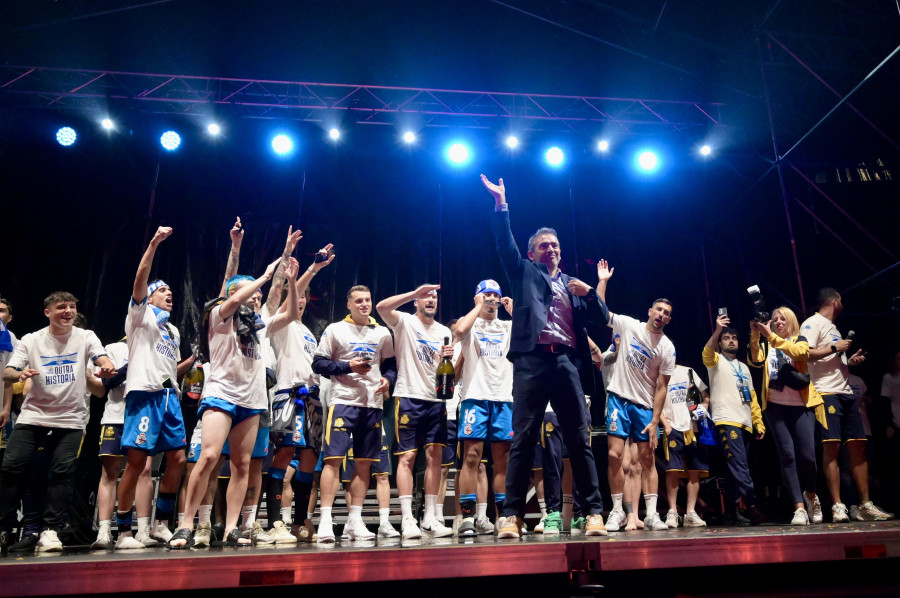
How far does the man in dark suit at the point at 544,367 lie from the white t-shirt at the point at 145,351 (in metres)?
2.65

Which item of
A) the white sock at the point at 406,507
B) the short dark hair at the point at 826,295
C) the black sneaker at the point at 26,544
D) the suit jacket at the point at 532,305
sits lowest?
the black sneaker at the point at 26,544

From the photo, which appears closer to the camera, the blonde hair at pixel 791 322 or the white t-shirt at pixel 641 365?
the white t-shirt at pixel 641 365

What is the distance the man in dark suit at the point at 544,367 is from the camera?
12.5 ft

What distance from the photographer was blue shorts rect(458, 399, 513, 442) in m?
4.93

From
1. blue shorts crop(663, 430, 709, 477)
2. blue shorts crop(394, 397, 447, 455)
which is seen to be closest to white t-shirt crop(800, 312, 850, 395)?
blue shorts crop(663, 430, 709, 477)

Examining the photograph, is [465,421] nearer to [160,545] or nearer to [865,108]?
[160,545]

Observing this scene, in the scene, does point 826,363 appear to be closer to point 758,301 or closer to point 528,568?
point 758,301

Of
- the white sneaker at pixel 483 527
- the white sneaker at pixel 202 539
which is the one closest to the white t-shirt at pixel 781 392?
the white sneaker at pixel 483 527

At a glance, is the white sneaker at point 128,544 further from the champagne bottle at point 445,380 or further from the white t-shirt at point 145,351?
the champagne bottle at point 445,380

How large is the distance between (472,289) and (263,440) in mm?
5809

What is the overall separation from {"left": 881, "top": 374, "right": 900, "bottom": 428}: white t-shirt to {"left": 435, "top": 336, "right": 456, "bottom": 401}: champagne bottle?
204 inches

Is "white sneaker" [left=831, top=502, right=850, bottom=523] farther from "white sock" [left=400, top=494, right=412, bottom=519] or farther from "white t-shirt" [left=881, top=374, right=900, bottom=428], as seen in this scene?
"white sock" [left=400, top=494, right=412, bottom=519]

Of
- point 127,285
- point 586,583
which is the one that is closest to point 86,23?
point 127,285

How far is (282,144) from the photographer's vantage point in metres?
9.73
